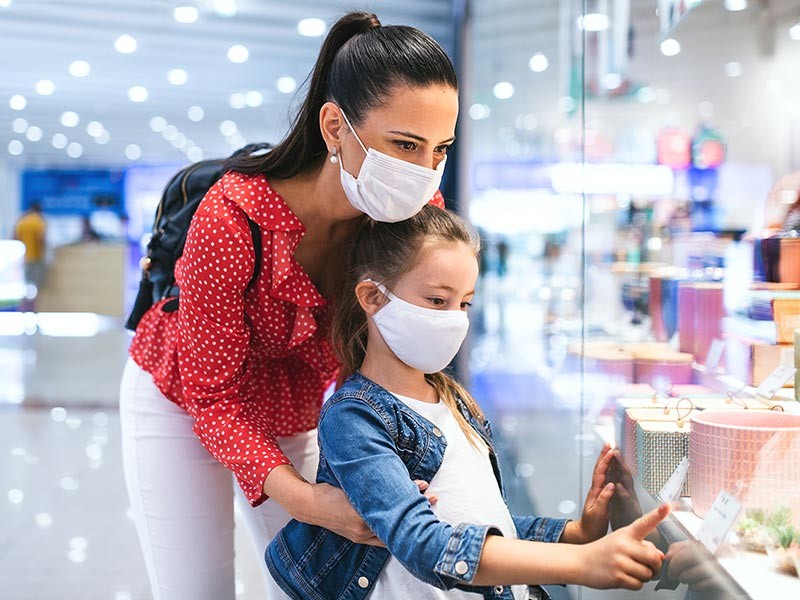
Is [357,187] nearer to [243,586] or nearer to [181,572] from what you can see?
[181,572]

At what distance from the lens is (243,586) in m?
2.78

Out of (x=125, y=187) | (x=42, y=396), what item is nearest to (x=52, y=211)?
(x=125, y=187)

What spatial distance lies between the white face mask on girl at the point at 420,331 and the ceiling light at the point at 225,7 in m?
6.37

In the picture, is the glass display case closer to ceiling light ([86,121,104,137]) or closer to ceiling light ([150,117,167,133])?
ceiling light ([150,117,167,133])

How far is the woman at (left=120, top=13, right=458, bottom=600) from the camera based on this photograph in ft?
3.99

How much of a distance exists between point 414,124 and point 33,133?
37.1 feet

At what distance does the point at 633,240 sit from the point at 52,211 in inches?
545

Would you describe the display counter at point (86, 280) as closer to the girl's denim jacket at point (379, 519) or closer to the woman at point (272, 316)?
the woman at point (272, 316)

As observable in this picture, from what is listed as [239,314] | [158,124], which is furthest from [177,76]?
[239,314]

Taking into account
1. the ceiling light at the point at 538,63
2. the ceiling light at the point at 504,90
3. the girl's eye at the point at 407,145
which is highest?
the ceiling light at the point at 538,63

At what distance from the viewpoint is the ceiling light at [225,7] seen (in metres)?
6.99

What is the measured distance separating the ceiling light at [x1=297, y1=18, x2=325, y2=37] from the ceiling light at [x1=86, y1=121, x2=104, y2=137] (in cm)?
465

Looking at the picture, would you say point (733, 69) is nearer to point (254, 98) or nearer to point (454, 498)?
point (454, 498)

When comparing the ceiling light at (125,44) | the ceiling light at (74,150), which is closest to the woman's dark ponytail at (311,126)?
the ceiling light at (125,44)
